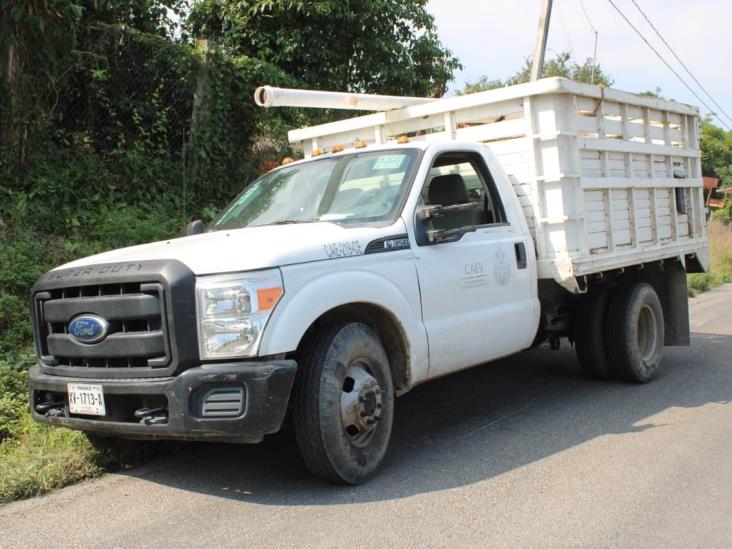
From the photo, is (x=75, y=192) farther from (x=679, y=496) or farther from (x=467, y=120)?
(x=679, y=496)

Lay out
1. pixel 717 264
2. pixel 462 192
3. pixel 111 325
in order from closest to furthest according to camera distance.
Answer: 1. pixel 111 325
2. pixel 462 192
3. pixel 717 264

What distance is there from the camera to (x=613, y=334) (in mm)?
7250

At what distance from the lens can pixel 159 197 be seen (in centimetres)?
993

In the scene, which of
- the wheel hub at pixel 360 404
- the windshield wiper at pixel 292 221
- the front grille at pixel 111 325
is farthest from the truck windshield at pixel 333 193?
the front grille at pixel 111 325

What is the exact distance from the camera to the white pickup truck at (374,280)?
419 centimetres

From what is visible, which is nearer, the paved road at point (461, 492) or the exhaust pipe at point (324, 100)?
the paved road at point (461, 492)

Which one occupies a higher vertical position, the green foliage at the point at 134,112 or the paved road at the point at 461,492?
the green foliage at the point at 134,112

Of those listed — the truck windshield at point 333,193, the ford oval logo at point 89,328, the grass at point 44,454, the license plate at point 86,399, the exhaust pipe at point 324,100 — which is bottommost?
the grass at point 44,454

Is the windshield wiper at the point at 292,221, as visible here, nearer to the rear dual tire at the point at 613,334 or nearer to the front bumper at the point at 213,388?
the front bumper at the point at 213,388

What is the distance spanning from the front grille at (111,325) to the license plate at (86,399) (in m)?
0.12

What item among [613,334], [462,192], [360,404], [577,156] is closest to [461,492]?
[360,404]

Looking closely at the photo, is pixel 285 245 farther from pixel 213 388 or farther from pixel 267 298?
pixel 213 388

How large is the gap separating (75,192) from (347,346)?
18.4 ft

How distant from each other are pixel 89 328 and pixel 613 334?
4.72 m
